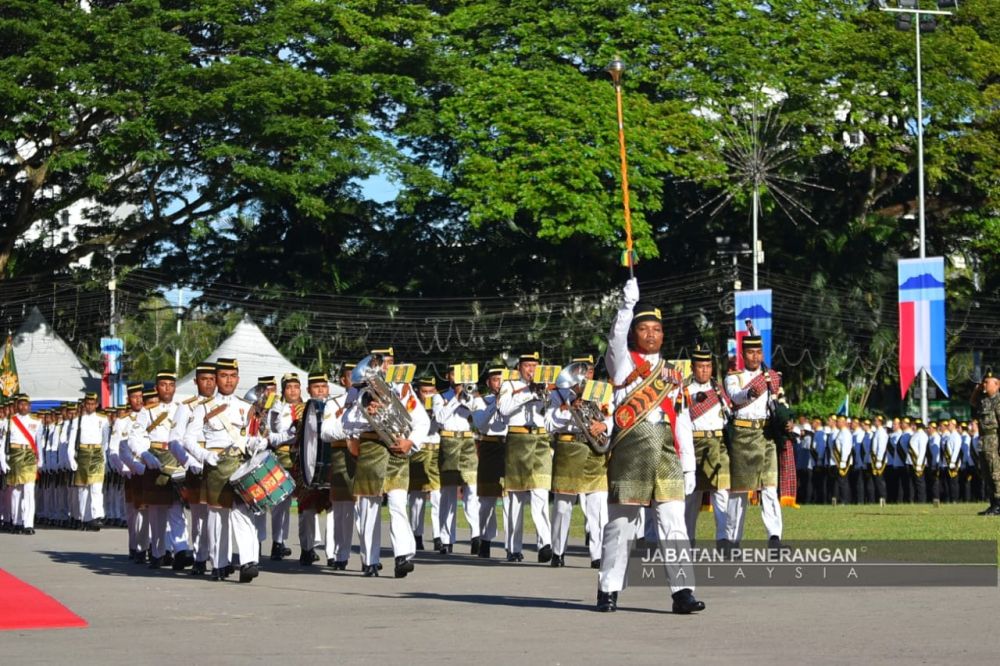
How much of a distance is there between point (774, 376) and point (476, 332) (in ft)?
94.9

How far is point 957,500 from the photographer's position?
1315 inches

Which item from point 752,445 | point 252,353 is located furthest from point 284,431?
point 252,353

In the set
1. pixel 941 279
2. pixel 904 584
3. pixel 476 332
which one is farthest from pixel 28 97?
pixel 904 584

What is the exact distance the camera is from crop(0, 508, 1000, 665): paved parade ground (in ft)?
31.9

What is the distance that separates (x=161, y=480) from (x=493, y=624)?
719 centimetres

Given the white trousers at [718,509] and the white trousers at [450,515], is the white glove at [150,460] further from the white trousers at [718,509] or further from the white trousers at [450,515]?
the white trousers at [718,509]

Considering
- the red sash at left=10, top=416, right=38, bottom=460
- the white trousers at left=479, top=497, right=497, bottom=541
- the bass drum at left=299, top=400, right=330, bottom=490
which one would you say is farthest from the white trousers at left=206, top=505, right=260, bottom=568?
the red sash at left=10, top=416, right=38, bottom=460

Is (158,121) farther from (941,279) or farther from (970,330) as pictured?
(970,330)

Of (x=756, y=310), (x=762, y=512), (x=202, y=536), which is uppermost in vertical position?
(x=756, y=310)

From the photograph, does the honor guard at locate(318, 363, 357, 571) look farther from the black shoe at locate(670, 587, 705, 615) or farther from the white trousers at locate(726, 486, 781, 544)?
the black shoe at locate(670, 587, 705, 615)

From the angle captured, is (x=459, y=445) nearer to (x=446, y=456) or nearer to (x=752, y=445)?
(x=446, y=456)

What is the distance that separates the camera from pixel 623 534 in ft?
39.3

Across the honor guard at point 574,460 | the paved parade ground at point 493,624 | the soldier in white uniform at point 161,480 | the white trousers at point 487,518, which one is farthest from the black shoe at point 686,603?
the white trousers at point 487,518

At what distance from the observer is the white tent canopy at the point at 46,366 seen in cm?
4019
